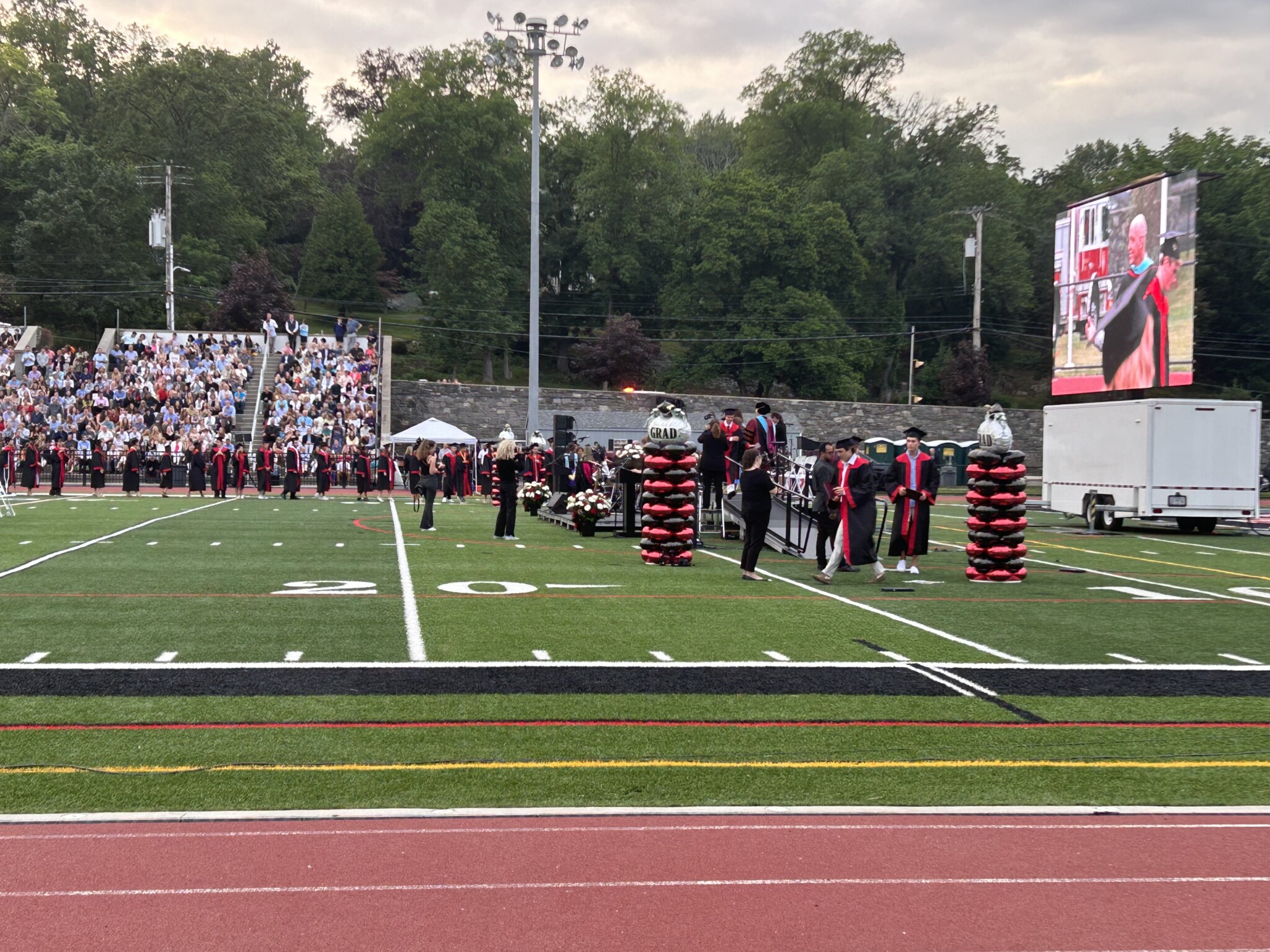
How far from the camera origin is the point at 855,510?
17016 mm

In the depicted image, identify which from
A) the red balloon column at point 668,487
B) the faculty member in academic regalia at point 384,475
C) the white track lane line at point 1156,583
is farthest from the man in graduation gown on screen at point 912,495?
the faculty member in academic regalia at point 384,475

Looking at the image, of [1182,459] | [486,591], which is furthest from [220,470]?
[1182,459]

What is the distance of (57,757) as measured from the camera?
23.1ft

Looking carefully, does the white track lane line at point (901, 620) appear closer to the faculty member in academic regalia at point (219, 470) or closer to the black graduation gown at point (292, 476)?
the black graduation gown at point (292, 476)

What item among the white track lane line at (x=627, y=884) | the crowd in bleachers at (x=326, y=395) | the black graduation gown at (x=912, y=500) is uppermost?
the crowd in bleachers at (x=326, y=395)

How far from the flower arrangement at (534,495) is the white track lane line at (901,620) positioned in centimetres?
1187

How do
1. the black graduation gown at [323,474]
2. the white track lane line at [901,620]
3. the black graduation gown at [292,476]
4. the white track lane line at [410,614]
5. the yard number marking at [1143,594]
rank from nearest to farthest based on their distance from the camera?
the white track lane line at [410,614], the white track lane line at [901,620], the yard number marking at [1143,594], the black graduation gown at [292,476], the black graduation gown at [323,474]

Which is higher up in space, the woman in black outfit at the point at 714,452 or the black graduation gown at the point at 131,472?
the woman in black outfit at the point at 714,452

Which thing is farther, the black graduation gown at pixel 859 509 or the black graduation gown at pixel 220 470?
the black graduation gown at pixel 220 470

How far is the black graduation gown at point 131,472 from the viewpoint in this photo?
36188 mm

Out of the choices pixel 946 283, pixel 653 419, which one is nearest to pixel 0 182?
pixel 946 283

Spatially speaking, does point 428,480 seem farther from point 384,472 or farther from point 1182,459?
point 384,472

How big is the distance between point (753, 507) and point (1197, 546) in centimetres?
1249

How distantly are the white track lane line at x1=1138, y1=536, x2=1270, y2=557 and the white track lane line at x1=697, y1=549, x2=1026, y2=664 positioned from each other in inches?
419
